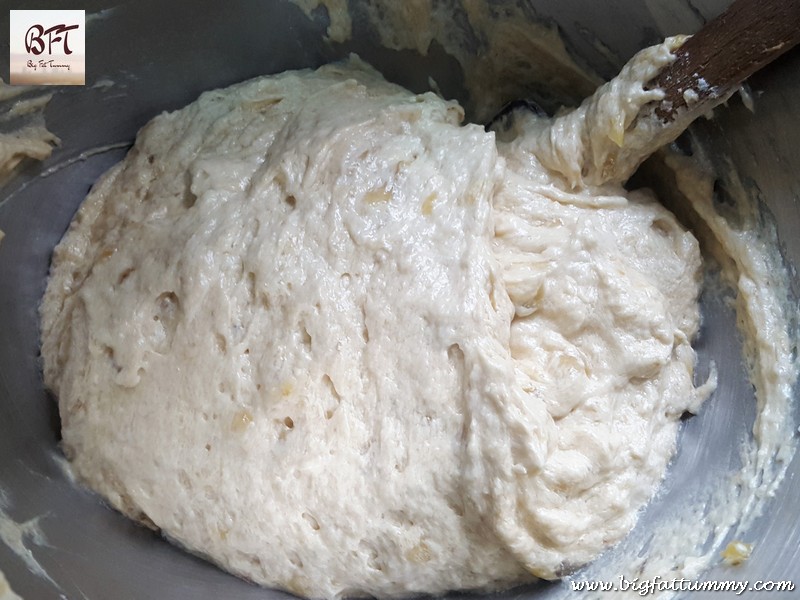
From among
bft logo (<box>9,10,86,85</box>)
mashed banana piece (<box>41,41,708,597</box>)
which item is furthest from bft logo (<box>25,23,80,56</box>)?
mashed banana piece (<box>41,41,708,597</box>)

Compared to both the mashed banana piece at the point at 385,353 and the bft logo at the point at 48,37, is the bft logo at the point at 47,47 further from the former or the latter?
the mashed banana piece at the point at 385,353

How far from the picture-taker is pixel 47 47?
1.71 meters

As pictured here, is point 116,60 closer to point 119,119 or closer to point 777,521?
point 119,119

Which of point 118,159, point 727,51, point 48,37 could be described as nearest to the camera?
point 727,51

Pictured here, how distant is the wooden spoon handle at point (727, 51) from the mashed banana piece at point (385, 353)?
0.22ft

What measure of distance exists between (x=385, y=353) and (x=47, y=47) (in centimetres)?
118

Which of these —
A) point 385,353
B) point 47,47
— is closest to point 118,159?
point 47,47

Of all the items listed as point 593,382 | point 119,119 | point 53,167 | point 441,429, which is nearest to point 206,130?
point 119,119

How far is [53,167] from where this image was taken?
6.15ft

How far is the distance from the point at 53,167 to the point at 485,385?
4.46 feet

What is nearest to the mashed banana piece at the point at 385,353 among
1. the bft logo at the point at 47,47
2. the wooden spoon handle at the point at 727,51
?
the wooden spoon handle at the point at 727,51

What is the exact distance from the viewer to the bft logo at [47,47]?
1.64 metres

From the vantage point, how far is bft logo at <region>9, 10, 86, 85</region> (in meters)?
1.64

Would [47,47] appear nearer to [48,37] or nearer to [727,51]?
[48,37]
